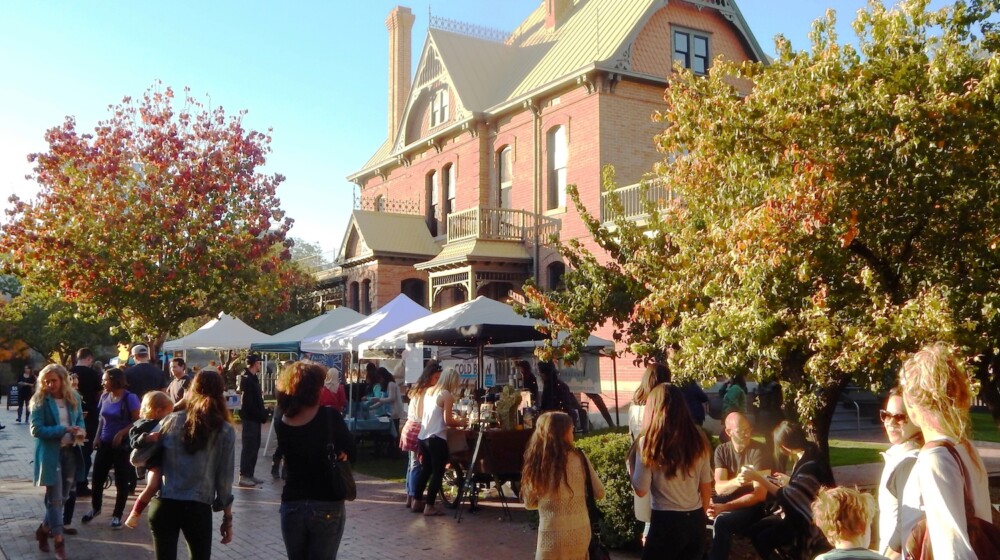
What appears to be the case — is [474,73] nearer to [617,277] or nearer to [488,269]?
[488,269]

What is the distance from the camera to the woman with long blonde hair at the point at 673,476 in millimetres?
5523

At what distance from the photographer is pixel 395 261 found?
99.8 ft

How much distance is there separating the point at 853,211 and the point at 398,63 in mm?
30886

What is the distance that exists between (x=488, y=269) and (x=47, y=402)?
1747 centimetres

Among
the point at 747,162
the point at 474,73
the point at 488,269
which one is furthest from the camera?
the point at 474,73

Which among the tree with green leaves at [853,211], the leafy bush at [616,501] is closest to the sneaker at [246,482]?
the leafy bush at [616,501]

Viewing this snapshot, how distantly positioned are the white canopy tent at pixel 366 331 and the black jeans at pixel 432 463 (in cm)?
562

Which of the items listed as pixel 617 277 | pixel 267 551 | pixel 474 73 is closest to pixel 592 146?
pixel 474 73

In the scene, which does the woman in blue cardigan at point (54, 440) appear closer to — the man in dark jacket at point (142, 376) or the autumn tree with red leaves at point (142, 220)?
the man in dark jacket at point (142, 376)

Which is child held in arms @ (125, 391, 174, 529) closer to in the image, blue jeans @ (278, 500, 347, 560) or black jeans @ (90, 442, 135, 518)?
blue jeans @ (278, 500, 347, 560)

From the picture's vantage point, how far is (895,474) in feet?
12.5

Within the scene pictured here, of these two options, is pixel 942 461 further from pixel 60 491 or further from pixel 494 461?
pixel 60 491

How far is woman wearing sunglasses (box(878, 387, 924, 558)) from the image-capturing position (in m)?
3.75

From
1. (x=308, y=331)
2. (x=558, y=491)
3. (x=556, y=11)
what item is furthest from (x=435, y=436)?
(x=556, y=11)
